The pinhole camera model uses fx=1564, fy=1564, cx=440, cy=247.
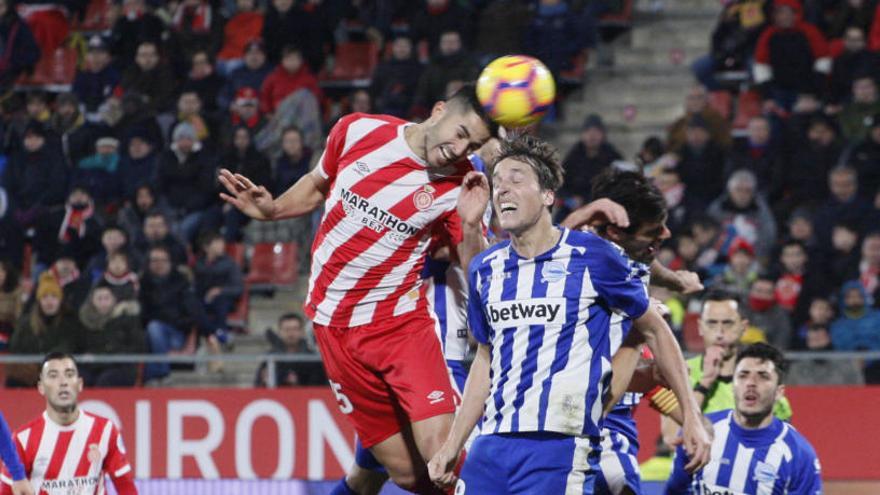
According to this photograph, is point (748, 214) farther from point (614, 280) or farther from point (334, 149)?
point (614, 280)

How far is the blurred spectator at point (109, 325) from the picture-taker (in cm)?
1293

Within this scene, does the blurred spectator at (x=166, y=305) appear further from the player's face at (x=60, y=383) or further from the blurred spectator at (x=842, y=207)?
the blurred spectator at (x=842, y=207)

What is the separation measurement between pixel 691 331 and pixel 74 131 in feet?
22.8

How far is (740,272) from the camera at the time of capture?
483 inches

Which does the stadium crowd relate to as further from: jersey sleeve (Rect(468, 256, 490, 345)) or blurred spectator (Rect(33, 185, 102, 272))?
jersey sleeve (Rect(468, 256, 490, 345))

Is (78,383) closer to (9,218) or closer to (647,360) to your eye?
(647,360)

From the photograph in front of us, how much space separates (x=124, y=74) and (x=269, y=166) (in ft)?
9.14

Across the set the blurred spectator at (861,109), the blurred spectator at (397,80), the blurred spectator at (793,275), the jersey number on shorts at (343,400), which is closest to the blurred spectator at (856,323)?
the blurred spectator at (793,275)

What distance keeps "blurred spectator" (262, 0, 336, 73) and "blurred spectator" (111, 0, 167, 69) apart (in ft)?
4.53

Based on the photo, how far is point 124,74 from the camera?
16.4 meters

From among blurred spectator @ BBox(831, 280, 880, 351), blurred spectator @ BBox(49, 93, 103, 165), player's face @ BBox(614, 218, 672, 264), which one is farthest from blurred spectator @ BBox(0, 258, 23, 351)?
player's face @ BBox(614, 218, 672, 264)

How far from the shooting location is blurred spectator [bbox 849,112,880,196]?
12.6 m

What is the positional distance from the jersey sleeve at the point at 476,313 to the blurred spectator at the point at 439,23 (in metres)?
9.79

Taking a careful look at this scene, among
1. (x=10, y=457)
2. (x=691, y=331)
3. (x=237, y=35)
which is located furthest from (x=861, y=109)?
(x=10, y=457)
